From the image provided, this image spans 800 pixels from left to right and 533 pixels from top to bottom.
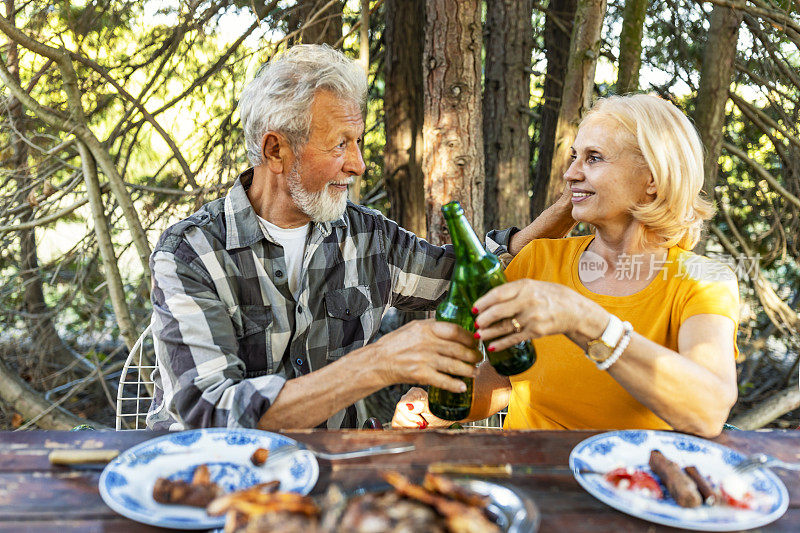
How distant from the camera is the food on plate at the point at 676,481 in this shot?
1.26 metres

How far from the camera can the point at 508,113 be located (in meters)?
4.44

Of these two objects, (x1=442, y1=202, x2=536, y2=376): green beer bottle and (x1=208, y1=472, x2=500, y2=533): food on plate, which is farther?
(x1=442, y1=202, x2=536, y2=376): green beer bottle

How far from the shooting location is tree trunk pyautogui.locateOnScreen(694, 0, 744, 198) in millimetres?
4328

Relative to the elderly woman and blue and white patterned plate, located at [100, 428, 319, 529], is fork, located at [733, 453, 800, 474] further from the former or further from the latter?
blue and white patterned plate, located at [100, 428, 319, 529]

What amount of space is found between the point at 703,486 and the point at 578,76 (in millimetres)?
2607

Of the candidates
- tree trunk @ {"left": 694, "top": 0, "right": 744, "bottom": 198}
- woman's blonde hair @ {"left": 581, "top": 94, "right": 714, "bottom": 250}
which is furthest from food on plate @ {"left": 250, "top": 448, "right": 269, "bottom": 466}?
tree trunk @ {"left": 694, "top": 0, "right": 744, "bottom": 198}

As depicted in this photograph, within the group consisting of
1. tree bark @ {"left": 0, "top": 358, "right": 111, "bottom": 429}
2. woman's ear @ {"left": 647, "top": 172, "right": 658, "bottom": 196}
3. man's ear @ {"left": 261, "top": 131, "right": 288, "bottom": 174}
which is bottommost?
tree bark @ {"left": 0, "top": 358, "right": 111, "bottom": 429}

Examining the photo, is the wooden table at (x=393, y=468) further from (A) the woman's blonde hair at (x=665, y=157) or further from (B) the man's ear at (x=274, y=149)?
(B) the man's ear at (x=274, y=149)

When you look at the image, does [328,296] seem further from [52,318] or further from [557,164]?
[52,318]

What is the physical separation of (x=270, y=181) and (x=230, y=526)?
150 centimetres

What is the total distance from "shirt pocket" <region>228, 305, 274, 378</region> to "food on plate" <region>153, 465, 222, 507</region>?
860 mm

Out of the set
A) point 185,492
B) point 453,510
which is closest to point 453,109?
point 185,492

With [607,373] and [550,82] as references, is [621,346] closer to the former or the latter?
[607,373]

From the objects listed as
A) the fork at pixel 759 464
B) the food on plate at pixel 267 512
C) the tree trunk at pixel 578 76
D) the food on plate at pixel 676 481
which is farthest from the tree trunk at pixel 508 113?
the food on plate at pixel 267 512
